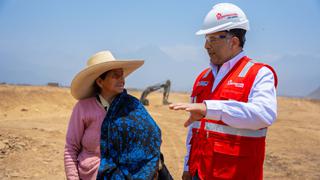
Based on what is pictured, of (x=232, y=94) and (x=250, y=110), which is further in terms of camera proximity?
(x=232, y=94)

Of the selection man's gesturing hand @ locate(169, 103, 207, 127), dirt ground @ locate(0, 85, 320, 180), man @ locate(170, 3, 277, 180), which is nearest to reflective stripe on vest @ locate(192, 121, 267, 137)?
man @ locate(170, 3, 277, 180)

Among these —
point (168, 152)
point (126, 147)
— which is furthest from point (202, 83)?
point (168, 152)

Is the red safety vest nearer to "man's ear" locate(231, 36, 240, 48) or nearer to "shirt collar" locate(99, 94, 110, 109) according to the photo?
"man's ear" locate(231, 36, 240, 48)

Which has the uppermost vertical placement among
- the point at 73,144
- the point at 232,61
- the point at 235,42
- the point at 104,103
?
the point at 235,42

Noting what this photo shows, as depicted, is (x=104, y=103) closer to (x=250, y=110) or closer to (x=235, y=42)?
(x=235, y=42)

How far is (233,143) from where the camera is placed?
230 centimetres

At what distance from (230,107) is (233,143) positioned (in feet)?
1.11

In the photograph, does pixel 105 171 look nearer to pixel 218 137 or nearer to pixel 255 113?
pixel 218 137

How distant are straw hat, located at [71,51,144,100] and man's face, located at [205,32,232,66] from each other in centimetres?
68

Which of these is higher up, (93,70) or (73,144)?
(93,70)

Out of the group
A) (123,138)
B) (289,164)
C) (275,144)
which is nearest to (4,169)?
(123,138)

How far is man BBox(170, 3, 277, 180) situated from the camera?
A: 209 cm

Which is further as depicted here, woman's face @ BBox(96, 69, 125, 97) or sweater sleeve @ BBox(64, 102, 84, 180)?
woman's face @ BBox(96, 69, 125, 97)

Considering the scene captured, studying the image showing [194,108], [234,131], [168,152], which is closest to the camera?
[194,108]
